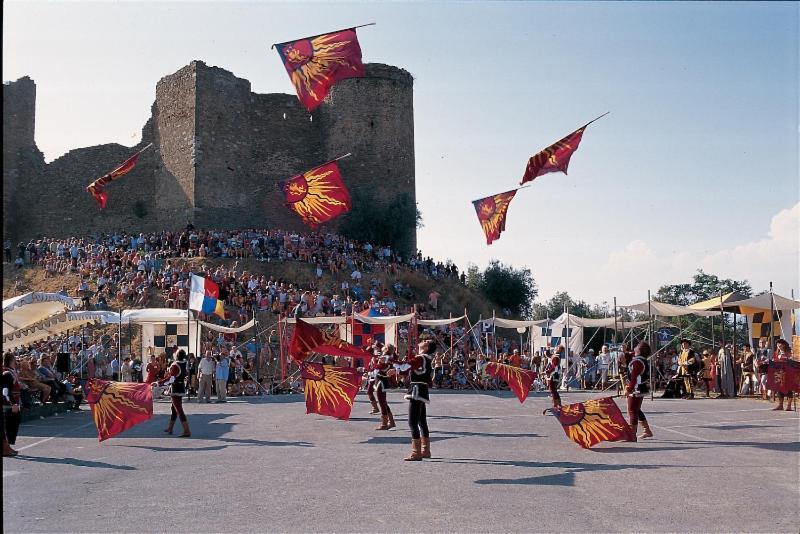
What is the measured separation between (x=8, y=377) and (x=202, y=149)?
107 feet

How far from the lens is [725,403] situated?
1911 cm

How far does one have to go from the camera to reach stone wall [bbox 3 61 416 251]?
1694 inches

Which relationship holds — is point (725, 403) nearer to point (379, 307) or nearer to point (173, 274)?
point (379, 307)

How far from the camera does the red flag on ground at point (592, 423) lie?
11.2m

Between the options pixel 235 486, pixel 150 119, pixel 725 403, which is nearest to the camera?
pixel 235 486

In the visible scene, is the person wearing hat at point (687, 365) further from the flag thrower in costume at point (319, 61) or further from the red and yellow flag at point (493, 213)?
the flag thrower in costume at point (319, 61)

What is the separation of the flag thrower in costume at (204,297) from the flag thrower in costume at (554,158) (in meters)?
8.36

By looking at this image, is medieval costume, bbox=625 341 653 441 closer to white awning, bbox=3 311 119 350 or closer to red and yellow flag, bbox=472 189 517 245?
red and yellow flag, bbox=472 189 517 245

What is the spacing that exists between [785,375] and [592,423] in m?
7.15

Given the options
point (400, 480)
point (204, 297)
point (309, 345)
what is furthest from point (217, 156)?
point (400, 480)

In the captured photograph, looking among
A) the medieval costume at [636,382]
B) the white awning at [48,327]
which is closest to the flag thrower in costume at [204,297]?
the white awning at [48,327]

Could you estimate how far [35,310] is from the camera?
1806cm

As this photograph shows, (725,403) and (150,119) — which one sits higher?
(150,119)

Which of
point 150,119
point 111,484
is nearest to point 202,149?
point 150,119
